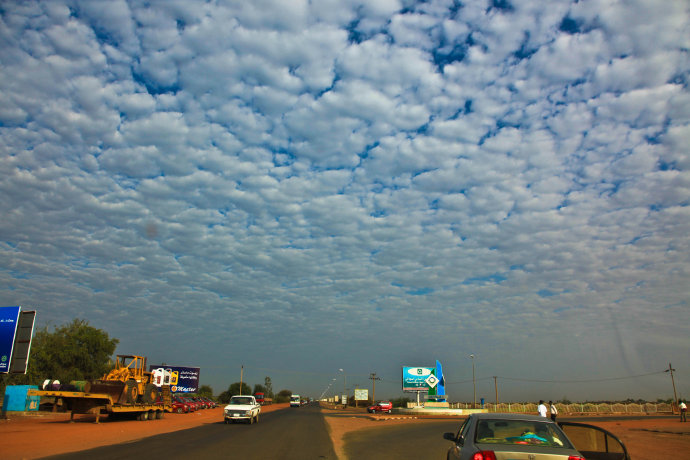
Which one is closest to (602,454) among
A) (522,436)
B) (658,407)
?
(522,436)

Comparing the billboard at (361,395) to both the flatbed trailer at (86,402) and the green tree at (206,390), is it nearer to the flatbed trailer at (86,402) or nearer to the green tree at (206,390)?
the green tree at (206,390)

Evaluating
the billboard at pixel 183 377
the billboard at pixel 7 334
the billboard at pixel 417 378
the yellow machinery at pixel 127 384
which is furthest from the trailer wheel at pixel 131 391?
the billboard at pixel 183 377

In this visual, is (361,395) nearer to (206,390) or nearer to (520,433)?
(206,390)

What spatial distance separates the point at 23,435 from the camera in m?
18.5

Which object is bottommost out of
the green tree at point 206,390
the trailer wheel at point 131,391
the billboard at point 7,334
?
the green tree at point 206,390

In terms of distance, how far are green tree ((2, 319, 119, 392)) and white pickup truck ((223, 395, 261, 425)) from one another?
32.2m

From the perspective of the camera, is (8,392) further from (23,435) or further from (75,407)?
(23,435)

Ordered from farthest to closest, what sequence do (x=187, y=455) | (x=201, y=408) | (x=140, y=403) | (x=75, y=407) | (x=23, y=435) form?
(x=201, y=408) < (x=140, y=403) < (x=75, y=407) < (x=23, y=435) < (x=187, y=455)

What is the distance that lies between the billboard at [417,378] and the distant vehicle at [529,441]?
58708mm

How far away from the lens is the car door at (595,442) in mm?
7645

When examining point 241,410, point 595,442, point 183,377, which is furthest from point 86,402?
point 183,377

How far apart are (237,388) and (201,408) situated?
64.3 metres

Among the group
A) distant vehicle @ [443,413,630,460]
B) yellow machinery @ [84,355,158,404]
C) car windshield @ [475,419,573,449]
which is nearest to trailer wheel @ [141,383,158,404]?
yellow machinery @ [84,355,158,404]

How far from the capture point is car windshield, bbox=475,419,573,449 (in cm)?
718
